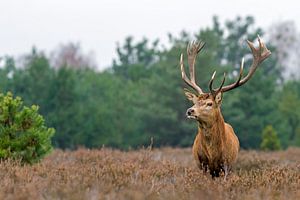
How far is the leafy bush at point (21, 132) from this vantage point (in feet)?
34.4

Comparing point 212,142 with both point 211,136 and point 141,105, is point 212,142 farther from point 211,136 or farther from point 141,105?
point 141,105

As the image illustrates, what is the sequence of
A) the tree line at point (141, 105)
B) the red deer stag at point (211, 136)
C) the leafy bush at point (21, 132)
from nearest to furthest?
the red deer stag at point (211, 136), the leafy bush at point (21, 132), the tree line at point (141, 105)

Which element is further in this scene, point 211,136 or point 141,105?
point 141,105

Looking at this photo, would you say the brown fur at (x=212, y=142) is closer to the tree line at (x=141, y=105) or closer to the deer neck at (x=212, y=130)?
the deer neck at (x=212, y=130)

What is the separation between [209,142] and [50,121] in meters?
20.4

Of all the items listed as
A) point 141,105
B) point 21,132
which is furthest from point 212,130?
point 141,105

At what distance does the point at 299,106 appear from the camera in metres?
34.1

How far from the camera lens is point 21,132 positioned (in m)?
10.7

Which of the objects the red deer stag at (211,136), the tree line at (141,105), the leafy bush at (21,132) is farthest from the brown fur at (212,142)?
the tree line at (141,105)

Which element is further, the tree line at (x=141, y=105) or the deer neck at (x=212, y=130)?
the tree line at (x=141, y=105)

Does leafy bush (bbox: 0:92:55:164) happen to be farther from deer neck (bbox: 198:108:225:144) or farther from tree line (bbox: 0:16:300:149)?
tree line (bbox: 0:16:300:149)

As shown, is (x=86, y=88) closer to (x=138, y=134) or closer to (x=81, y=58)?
(x=138, y=134)

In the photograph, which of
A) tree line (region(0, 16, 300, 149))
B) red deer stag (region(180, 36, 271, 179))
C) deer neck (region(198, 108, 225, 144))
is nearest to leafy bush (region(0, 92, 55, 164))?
red deer stag (region(180, 36, 271, 179))

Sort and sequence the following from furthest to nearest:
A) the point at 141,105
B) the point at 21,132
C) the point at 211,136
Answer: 1. the point at 141,105
2. the point at 21,132
3. the point at 211,136
